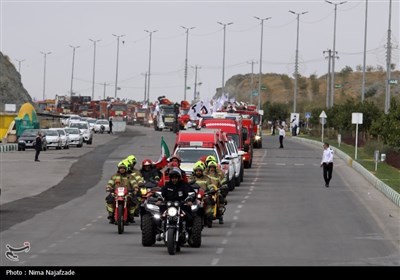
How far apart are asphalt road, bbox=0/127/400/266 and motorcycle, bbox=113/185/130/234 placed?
0.30 metres

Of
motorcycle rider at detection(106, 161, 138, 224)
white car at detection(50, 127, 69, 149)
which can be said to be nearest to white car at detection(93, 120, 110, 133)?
white car at detection(50, 127, 69, 149)

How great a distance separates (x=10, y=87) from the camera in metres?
121

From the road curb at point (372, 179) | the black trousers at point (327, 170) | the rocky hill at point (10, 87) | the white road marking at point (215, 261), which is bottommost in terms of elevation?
the white road marking at point (215, 261)

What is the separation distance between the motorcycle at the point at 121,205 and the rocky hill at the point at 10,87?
91.6 m

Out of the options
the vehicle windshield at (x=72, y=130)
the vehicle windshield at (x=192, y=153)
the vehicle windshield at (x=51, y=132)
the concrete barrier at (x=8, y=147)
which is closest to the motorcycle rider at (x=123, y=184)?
the vehicle windshield at (x=192, y=153)

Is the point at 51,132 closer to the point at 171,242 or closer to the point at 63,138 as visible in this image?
the point at 63,138

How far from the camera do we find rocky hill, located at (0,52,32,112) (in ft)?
393

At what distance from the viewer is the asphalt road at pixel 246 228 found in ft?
69.9

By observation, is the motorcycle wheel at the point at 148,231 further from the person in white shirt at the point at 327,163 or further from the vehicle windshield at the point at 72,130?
the vehicle windshield at the point at 72,130

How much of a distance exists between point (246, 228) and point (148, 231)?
212 inches

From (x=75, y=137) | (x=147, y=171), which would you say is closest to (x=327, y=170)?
(x=147, y=171)
